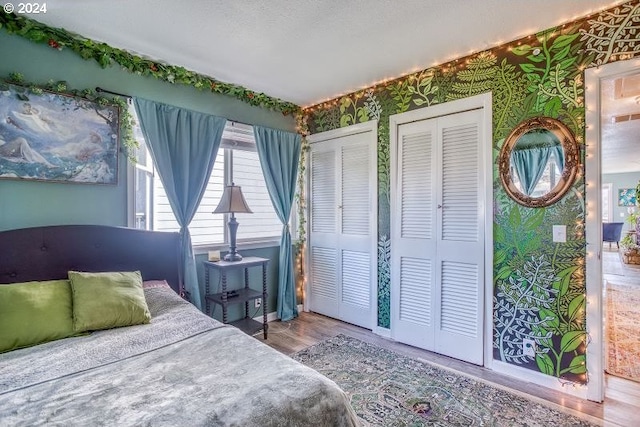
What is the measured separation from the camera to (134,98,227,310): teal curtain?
9.02 feet

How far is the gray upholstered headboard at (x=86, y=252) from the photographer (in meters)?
2.08

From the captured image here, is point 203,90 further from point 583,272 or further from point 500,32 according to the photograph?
point 583,272

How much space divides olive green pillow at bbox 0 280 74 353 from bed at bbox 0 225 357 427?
7 cm

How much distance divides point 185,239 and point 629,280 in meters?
7.37

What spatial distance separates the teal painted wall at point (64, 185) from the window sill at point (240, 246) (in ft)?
2.43

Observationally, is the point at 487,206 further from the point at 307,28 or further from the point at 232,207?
the point at 232,207

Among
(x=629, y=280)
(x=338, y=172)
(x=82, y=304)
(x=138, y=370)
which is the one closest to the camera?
(x=138, y=370)

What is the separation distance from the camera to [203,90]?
3.16 metres

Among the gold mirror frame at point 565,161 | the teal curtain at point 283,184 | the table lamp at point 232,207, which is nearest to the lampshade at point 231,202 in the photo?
the table lamp at point 232,207

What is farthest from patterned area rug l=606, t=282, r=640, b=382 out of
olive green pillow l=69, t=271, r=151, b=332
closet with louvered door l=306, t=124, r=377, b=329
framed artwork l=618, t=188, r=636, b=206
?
framed artwork l=618, t=188, r=636, b=206

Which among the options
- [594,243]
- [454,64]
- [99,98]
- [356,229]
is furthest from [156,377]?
[454,64]

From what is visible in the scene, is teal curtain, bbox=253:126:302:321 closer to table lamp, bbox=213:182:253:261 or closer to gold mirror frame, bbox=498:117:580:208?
table lamp, bbox=213:182:253:261

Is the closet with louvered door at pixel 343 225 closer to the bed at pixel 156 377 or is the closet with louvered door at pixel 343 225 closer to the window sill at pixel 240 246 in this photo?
the window sill at pixel 240 246

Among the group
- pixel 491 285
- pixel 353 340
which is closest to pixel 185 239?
pixel 353 340
